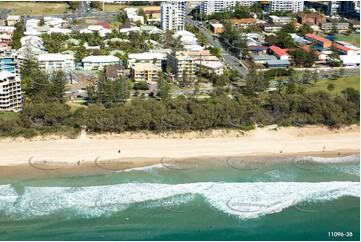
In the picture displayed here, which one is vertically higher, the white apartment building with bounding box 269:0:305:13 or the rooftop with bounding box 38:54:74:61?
the white apartment building with bounding box 269:0:305:13

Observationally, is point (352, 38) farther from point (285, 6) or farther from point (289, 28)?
point (285, 6)

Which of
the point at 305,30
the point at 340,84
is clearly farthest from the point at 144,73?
the point at 305,30

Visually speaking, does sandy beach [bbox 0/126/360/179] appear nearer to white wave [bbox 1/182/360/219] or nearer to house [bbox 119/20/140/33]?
white wave [bbox 1/182/360/219]

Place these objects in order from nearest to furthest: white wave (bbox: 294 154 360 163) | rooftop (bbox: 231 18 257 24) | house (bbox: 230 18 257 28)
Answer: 1. white wave (bbox: 294 154 360 163)
2. house (bbox: 230 18 257 28)
3. rooftop (bbox: 231 18 257 24)

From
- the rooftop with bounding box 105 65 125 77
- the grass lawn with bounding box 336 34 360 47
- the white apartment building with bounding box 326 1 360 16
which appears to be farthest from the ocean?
the white apartment building with bounding box 326 1 360 16

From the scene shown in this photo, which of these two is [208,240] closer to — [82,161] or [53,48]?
[82,161]

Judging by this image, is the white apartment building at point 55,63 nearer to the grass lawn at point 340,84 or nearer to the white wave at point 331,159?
the grass lawn at point 340,84

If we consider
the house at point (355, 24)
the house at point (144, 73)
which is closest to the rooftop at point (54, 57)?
the house at point (144, 73)
